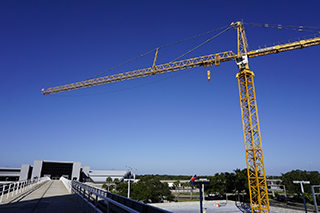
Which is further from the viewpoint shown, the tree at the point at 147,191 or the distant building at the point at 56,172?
the distant building at the point at 56,172

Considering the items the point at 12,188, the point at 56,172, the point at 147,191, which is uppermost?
the point at 12,188

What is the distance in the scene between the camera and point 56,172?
90.1 meters

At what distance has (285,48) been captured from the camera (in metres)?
40.0

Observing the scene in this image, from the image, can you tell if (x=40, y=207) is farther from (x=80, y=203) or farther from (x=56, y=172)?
(x=56, y=172)

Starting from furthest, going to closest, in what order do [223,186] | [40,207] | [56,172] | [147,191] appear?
[56,172], [223,186], [147,191], [40,207]

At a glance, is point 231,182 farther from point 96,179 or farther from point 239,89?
point 96,179

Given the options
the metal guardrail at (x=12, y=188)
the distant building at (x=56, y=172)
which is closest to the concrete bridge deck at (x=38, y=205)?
the metal guardrail at (x=12, y=188)

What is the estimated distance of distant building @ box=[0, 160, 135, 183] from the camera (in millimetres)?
74938

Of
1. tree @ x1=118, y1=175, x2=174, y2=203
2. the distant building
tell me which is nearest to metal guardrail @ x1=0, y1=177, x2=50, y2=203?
tree @ x1=118, y1=175, x2=174, y2=203

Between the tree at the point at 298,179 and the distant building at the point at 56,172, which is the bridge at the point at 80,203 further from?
the tree at the point at 298,179

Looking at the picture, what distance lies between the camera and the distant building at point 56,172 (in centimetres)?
7494

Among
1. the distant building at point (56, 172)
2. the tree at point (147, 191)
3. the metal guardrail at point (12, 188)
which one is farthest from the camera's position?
the distant building at point (56, 172)

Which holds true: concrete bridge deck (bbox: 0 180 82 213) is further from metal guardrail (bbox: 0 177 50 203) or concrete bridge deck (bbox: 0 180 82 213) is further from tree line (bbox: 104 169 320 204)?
tree line (bbox: 104 169 320 204)

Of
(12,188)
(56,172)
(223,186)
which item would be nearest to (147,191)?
(223,186)
